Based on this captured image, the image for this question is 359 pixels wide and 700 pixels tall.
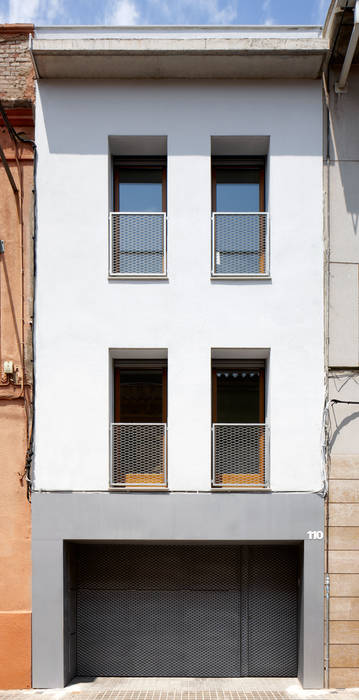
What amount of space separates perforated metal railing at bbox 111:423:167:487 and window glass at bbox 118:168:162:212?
12.8 ft

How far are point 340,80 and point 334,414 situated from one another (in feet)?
18.3

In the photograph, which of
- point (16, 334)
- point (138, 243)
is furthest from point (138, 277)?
point (16, 334)

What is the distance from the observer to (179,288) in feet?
29.7

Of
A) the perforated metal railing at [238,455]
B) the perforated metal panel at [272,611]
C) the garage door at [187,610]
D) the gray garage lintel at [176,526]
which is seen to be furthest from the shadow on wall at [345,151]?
the garage door at [187,610]

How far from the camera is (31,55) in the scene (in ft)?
29.1

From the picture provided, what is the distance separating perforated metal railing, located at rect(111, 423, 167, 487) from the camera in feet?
29.7

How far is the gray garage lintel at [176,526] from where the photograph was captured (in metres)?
8.77

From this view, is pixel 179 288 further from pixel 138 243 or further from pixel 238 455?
pixel 238 455

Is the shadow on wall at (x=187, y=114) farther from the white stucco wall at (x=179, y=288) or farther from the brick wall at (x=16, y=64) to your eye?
the brick wall at (x=16, y=64)

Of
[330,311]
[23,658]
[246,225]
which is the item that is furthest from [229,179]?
[23,658]

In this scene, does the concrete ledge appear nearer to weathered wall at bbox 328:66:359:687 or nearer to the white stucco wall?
the white stucco wall

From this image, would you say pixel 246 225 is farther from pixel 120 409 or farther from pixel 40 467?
pixel 40 467

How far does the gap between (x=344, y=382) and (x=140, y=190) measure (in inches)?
195

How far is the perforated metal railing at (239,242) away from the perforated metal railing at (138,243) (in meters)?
0.94
